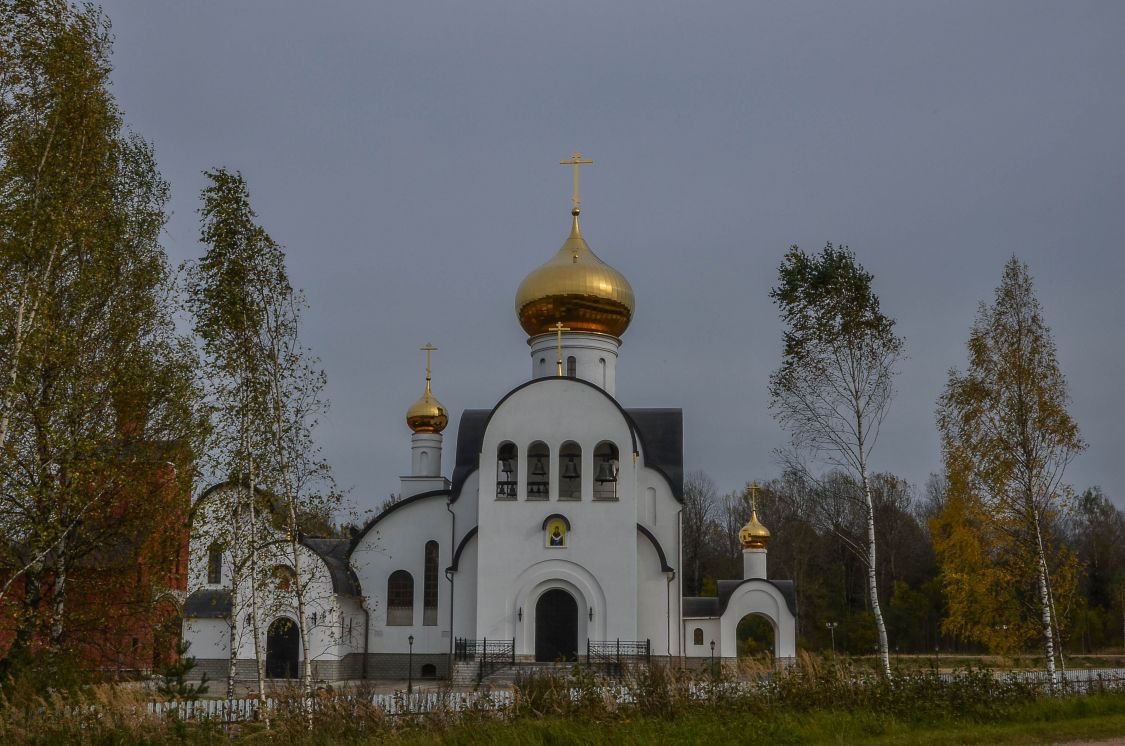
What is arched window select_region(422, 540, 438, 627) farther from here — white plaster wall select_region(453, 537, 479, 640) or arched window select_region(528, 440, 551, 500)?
→ arched window select_region(528, 440, 551, 500)

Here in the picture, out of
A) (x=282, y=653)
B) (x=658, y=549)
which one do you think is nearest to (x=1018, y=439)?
(x=658, y=549)

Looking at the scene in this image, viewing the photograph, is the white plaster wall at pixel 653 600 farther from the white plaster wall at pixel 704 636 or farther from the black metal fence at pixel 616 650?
the white plaster wall at pixel 704 636

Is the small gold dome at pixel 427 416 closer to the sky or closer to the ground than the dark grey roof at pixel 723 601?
closer to the sky

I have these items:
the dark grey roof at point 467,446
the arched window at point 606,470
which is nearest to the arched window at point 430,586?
the dark grey roof at point 467,446

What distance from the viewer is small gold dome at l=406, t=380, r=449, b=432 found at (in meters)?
28.0

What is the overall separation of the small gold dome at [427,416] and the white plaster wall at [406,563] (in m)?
4.20

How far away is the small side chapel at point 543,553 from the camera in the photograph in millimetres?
21219

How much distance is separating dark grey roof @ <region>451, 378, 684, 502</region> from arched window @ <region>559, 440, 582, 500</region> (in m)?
2.30

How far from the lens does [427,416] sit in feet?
91.9

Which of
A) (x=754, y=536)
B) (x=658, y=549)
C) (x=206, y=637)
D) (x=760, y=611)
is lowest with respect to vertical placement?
(x=206, y=637)

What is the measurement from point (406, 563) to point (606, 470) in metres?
4.93

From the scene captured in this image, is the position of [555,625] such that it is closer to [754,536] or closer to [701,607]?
[701,607]

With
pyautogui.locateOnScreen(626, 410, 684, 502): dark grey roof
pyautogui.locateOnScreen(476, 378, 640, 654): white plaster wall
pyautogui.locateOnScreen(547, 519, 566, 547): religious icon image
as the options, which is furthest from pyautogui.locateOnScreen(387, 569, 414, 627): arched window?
pyautogui.locateOnScreen(626, 410, 684, 502): dark grey roof

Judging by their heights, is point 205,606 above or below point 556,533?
below
